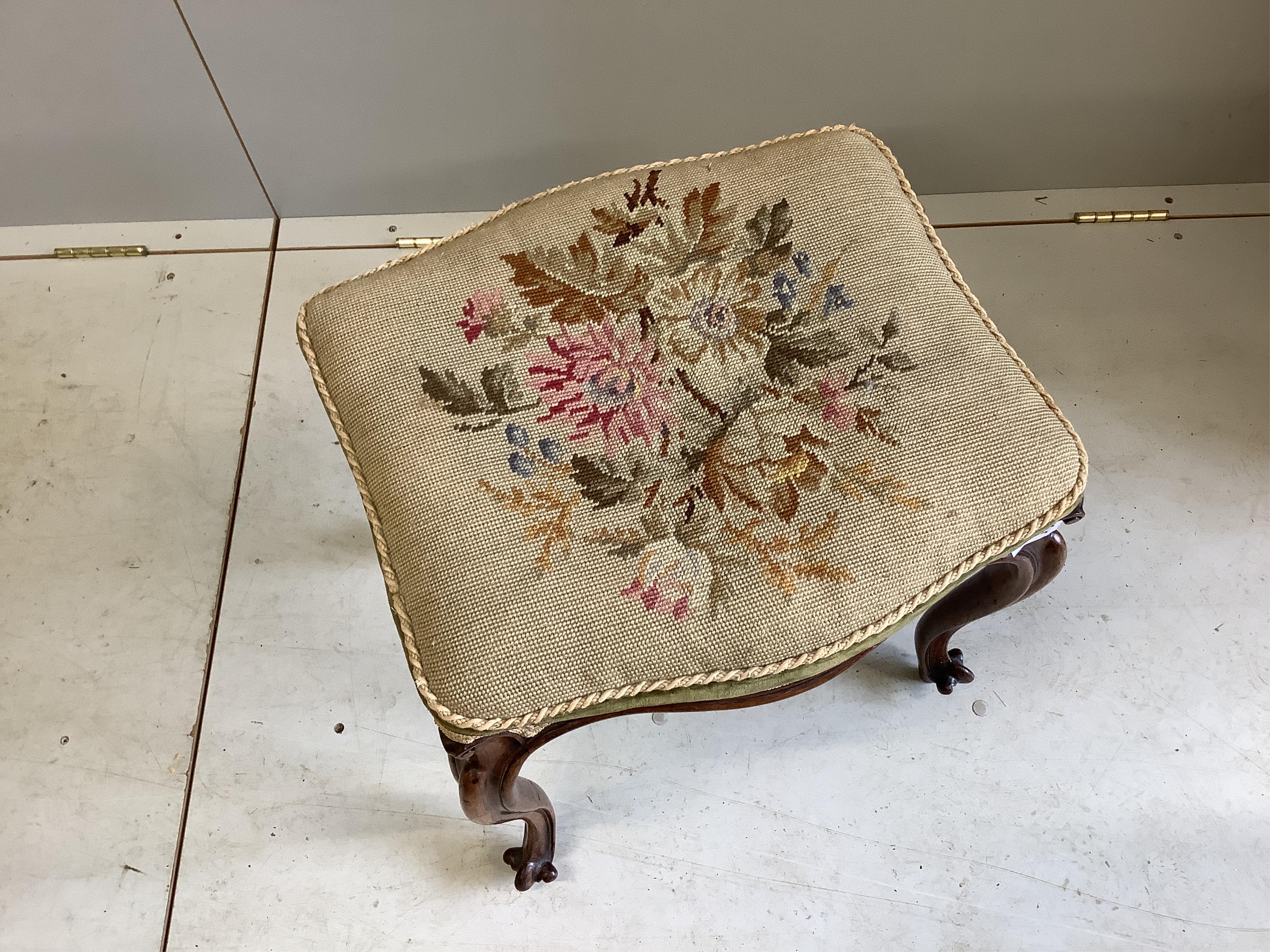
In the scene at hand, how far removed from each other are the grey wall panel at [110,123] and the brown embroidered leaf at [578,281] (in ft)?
1.93

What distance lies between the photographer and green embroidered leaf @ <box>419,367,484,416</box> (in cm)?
64

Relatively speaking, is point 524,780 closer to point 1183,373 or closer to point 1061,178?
point 1183,373

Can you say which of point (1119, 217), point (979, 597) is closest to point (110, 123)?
point (979, 597)

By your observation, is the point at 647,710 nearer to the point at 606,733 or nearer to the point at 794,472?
the point at 794,472

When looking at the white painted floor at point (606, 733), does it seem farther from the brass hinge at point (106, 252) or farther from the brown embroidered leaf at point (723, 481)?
the brown embroidered leaf at point (723, 481)

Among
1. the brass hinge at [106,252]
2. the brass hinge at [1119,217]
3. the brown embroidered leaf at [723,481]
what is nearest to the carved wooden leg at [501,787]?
the brown embroidered leaf at [723,481]

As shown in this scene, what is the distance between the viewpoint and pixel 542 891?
879mm

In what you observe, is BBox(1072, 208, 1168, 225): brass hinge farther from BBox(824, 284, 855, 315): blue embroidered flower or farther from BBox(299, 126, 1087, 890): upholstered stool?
BBox(824, 284, 855, 315): blue embroidered flower

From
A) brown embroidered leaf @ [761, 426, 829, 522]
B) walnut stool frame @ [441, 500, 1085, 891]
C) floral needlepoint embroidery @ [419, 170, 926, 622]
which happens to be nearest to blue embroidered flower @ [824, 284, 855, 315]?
floral needlepoint embroidery @ [419, 170, 926, 622]

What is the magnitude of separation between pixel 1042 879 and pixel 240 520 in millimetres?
963

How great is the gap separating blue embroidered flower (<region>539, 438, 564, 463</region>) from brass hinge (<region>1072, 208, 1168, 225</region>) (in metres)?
0.96

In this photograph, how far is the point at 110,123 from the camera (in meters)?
1.08

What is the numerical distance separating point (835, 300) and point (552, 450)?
25 centimetres

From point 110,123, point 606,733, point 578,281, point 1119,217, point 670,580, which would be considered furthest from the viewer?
point 1119,217
